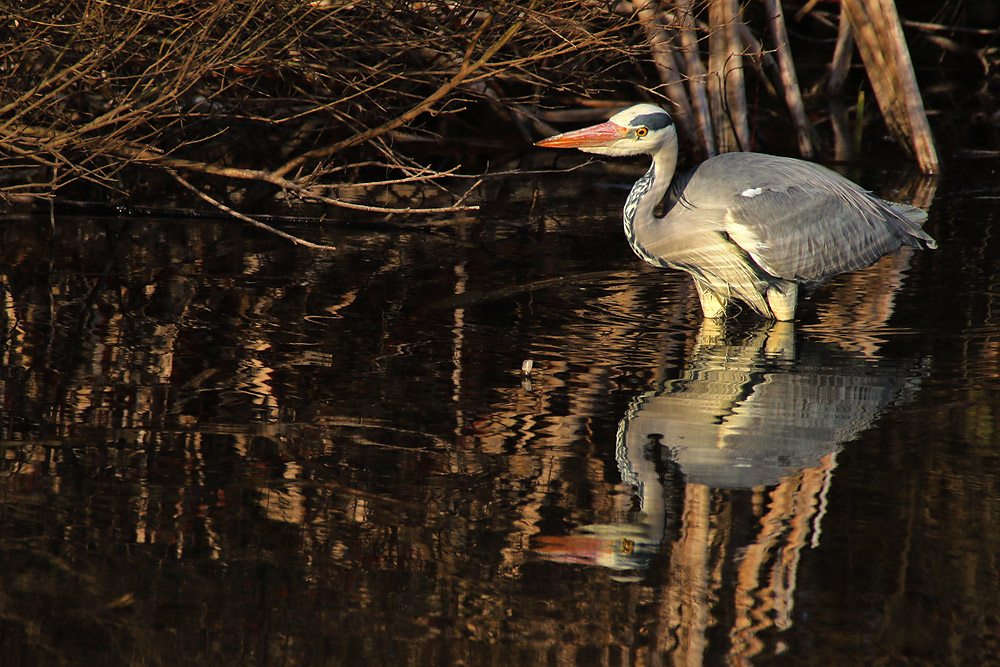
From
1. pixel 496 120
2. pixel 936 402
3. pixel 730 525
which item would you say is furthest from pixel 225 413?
pixel 496 120

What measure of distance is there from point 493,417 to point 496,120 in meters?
7.90

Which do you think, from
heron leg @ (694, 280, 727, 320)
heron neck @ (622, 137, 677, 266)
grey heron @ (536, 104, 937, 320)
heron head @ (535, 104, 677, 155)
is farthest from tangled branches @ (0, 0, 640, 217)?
heron leg @ (694, 280, 727, 320)

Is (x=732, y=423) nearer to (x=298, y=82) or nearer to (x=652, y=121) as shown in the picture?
(x=652, y=121)

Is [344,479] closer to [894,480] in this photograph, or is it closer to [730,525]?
[730,525]

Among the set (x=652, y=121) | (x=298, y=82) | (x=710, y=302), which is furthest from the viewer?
(x=298, y=82)

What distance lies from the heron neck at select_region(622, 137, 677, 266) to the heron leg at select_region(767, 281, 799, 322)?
0.59m

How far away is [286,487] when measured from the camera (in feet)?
12.4

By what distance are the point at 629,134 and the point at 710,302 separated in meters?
0.98

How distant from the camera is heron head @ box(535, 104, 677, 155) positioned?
6.02 metres

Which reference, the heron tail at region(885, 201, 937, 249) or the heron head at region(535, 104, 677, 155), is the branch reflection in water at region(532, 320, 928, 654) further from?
the heron tail at region(885, 201, 937, 249)

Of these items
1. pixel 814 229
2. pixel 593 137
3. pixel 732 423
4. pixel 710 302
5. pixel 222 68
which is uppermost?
pixel 222 68

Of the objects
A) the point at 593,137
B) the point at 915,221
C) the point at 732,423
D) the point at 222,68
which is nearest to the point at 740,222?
the point at 593,137

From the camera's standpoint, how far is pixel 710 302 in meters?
6.12

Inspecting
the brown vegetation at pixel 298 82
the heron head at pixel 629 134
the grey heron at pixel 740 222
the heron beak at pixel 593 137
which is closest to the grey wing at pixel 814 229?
the grey heron at pixel 740 222
